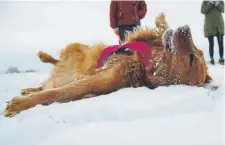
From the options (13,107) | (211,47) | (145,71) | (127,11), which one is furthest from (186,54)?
(211,47)

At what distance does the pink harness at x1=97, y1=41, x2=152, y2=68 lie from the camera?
3477 mm

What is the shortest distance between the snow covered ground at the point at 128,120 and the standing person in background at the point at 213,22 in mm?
4649

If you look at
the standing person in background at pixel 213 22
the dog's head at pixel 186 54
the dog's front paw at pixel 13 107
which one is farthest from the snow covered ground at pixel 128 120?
the standing person in background at pixel 213 22

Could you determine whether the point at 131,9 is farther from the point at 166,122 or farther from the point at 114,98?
the point at 166,122

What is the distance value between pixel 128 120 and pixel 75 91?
2.63 ft

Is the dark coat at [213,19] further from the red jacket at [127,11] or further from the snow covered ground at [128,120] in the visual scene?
the snow covered ground at [128,120]

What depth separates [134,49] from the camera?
3.54 meters

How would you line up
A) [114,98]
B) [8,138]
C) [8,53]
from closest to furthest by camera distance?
[8,138]
[114,98]
[8,53]

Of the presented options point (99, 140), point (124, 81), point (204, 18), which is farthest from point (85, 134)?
point (204, 18)

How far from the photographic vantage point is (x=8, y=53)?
3.54 meters

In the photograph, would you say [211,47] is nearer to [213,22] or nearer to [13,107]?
[213,22]

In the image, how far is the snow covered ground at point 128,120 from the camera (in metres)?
2.39

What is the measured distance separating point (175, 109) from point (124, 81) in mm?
733

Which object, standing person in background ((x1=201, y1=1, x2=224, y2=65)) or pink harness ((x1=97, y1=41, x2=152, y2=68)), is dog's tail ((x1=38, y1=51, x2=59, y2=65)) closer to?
pink harness ((x1=97, y1=41, x2=152, y2=68))
